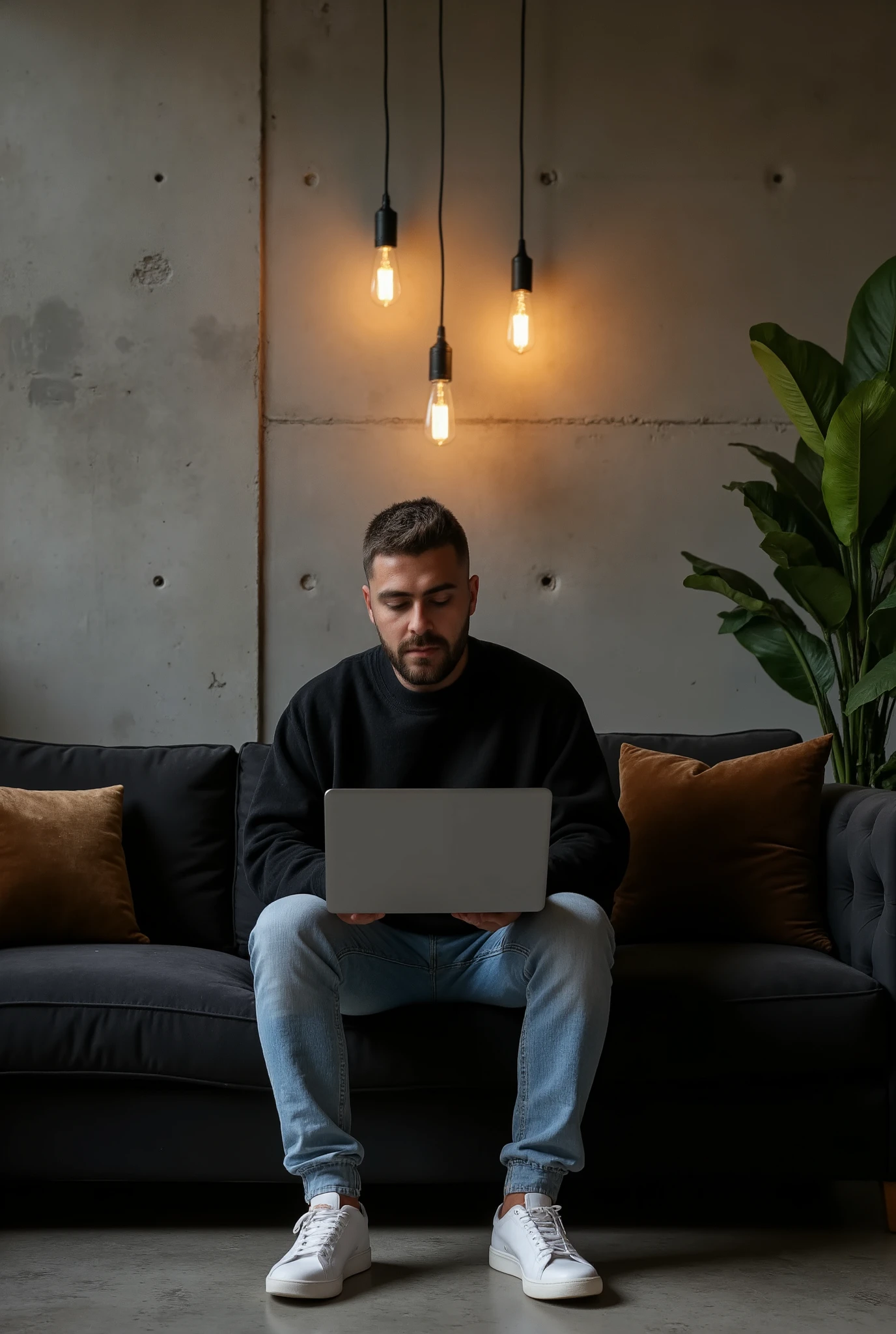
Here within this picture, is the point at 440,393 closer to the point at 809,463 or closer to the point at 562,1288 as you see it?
the point at 809,463

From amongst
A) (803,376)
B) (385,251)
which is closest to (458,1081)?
(803,376)

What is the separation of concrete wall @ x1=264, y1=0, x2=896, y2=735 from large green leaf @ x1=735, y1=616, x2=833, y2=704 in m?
0.28

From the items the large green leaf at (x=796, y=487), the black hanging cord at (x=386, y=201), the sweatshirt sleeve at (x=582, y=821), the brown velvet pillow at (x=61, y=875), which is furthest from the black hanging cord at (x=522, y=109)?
the brown velvet pillow at (x=61, y=875)

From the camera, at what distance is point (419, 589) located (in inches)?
83.1

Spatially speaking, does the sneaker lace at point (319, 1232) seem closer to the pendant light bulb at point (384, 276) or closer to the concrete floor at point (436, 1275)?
the concrete floor at point (436, 1275)

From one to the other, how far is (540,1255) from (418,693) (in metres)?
0.93

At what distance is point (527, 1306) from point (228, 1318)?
416 mm

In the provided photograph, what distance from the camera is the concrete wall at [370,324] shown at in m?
3.40

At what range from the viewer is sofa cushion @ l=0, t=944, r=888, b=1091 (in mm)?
2018

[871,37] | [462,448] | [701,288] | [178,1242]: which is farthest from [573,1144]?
[871,37]

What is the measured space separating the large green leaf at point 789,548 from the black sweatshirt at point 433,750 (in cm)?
89

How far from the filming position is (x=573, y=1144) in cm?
187

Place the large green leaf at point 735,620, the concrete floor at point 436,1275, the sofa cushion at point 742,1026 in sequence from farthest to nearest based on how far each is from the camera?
the large green leaf at point 735,620
the sofa cushion at point 742,1026
the concrete floor at point 436,1275

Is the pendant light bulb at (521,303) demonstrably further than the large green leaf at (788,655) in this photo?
Yes
